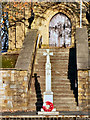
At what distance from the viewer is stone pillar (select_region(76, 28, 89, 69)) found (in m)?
13.8

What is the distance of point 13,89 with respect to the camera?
13719 millimetres

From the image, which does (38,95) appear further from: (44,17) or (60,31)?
(60,31)

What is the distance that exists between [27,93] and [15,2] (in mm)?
10752

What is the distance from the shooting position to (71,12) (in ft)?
70.6

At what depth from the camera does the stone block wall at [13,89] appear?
1359 centimetres

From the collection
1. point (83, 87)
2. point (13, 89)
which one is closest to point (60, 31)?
point (83, 87)

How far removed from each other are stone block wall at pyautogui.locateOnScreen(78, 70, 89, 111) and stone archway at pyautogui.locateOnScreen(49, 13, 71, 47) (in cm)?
868

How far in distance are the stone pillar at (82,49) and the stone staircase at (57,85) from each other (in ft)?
3.93

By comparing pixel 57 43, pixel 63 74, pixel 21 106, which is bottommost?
pixel 21 106

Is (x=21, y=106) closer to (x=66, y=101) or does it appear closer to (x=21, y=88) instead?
(x=21, y=88)

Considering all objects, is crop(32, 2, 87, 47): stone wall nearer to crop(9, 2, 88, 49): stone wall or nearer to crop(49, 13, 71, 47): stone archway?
crop(9, 2, 88, 49): stone wall

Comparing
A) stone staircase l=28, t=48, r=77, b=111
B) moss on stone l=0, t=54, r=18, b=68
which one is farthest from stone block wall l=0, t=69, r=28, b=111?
moss on stone l=0, t=54, r=18, b=68

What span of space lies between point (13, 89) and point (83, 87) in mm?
3208

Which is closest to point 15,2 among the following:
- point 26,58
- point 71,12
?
point 71,12
